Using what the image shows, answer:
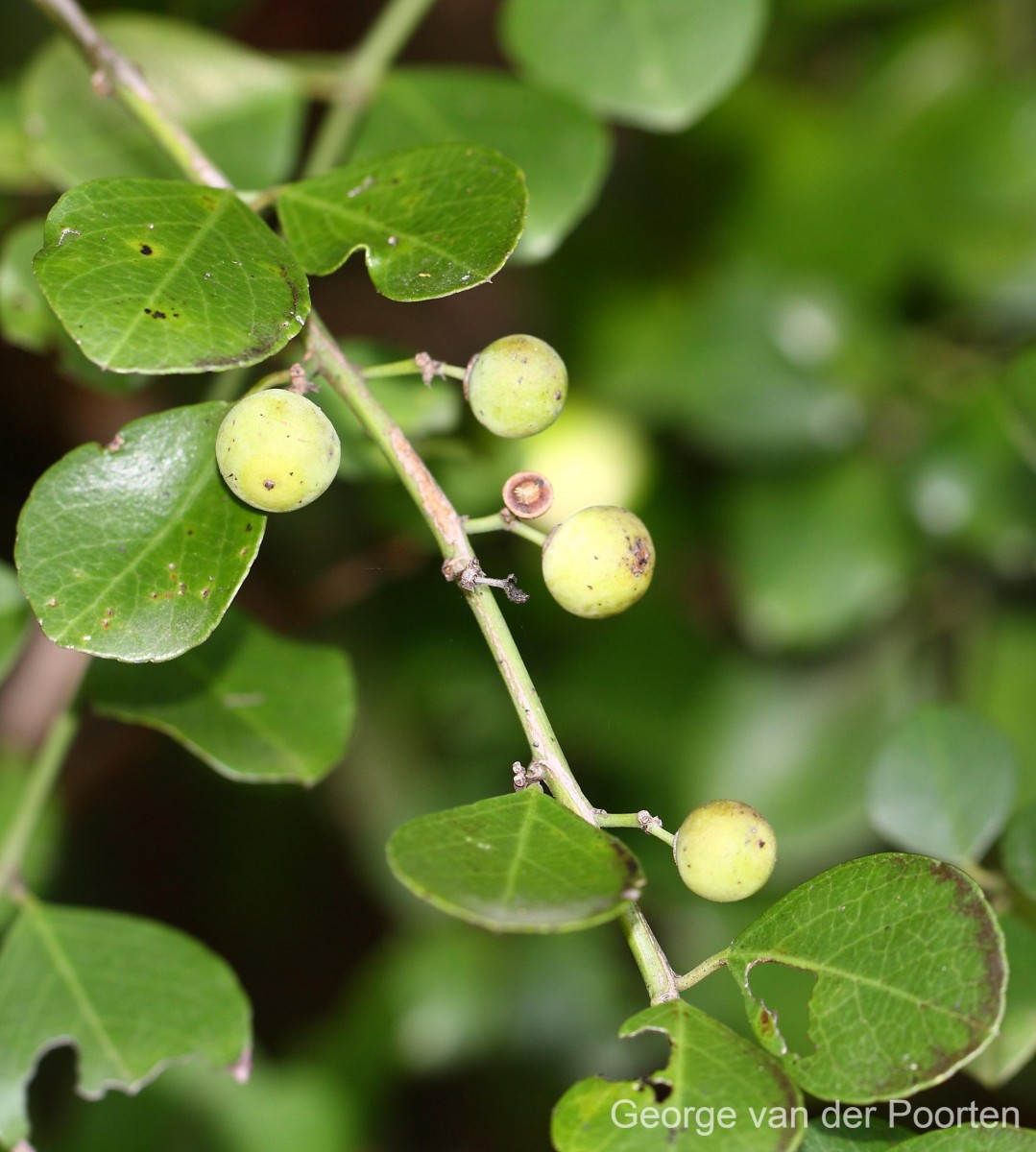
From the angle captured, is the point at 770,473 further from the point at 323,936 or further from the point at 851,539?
the point at 323,936

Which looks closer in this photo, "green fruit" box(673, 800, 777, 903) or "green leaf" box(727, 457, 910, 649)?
"green fruit" box(673, 800, 777, 903)

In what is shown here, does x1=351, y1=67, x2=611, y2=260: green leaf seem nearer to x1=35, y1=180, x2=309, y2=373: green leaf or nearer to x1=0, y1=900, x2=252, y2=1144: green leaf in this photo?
x1=35, y1=180, x2=309, y2=373: green leaf

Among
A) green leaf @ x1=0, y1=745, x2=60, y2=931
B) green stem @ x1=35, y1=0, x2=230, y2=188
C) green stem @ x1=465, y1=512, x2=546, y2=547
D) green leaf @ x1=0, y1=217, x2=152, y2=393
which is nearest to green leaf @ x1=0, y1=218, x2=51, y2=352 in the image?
green leaf @ x1=0, y1=217, x2=152, y2=393

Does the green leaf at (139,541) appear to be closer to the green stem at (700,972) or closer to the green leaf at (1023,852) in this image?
the green stem at (700,972)

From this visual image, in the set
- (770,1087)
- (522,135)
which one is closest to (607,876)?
(770,1087)

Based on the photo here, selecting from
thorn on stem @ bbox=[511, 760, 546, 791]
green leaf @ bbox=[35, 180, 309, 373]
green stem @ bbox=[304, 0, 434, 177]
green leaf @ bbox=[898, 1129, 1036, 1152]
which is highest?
green leaf @ bbox=[35, 180, 309, 373]

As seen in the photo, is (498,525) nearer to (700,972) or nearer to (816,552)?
(700,972)
